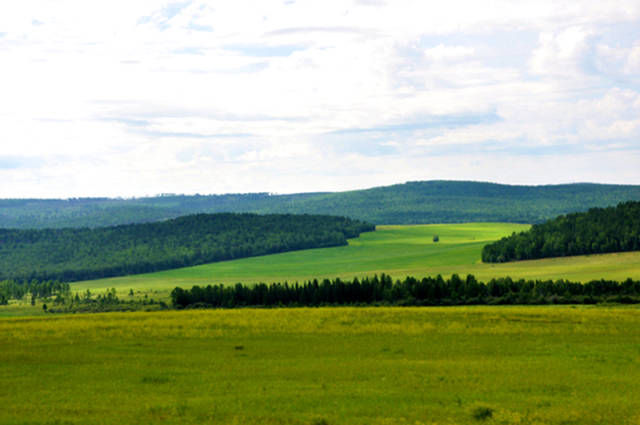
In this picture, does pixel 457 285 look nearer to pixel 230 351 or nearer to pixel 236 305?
pixel 236 305

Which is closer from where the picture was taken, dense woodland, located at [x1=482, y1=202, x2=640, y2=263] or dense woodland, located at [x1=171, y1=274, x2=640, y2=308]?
dense woodland, located at [x1=171, y1=274, x2=640, y2=308]

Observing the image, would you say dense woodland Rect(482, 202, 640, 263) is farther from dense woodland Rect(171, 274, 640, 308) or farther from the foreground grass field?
the foreground grass field

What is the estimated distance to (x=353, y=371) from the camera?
132ft

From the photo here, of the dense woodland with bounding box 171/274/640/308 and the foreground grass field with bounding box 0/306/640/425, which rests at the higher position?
the foreground grass field with bounding box 0/306/640/425

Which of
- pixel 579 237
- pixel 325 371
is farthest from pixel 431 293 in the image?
pixel 579 237

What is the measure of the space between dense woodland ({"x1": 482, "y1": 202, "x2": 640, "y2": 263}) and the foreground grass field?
11543cm

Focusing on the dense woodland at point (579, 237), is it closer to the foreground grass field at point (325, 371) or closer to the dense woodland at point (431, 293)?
the dense woodland at point (431, 293)

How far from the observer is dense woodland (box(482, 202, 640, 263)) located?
176 metres

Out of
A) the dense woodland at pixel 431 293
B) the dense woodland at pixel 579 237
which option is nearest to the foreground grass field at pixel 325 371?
the dense woodland at pixel 431 293

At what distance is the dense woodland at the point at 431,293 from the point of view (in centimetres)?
10188

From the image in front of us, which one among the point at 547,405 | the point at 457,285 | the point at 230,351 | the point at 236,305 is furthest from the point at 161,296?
the point at 547,405

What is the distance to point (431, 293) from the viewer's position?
106438 mm

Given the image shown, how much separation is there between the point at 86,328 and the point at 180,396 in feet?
106

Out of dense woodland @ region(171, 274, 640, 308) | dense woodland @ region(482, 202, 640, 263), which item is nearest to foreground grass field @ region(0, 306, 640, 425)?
dense woodland @ region(171, 274, 640, 308)
